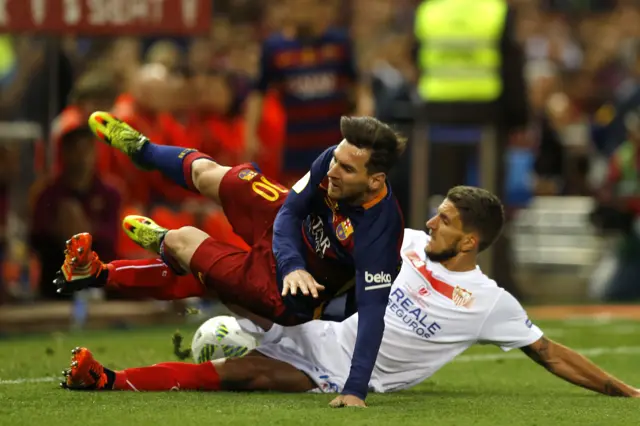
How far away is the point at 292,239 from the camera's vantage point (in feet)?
24.8

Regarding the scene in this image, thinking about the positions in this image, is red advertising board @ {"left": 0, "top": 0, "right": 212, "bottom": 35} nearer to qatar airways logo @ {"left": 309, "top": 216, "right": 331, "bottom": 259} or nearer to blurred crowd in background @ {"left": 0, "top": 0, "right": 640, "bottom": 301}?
blurred crowd in background @ {"left": 0, "top": 0, "right": 640, "bottom": 301}

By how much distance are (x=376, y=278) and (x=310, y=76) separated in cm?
556

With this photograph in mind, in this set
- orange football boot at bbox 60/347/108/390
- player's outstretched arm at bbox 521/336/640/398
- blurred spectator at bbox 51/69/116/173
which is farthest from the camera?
blurred spectator at bbox 51/69/116/173

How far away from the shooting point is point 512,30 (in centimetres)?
1410

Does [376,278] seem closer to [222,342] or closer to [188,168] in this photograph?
[222,342]

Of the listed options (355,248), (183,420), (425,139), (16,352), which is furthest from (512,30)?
(183,420)

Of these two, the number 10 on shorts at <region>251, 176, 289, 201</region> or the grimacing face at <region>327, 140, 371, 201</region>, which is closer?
the grimacing face at <region>327, 140, 371, 201</region>

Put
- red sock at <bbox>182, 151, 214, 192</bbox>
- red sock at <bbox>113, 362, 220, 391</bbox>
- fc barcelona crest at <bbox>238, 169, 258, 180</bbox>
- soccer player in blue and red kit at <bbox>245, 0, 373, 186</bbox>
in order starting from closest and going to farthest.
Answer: red sock at <bbox>113, 362, 220, 391</bbox>, fc barcelona crest at <bbox>238, 169, 258, 180</bbox>, red sock at <bbox>182, 151, 214, 192</bbox>, soccer player in blue and red kit at <bbox>245, 0, 373, 186</bbox>

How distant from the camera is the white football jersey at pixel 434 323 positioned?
7.96 meters

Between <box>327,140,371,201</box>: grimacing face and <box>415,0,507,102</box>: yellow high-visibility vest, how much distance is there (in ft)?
22.1

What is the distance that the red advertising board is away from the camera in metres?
11.7

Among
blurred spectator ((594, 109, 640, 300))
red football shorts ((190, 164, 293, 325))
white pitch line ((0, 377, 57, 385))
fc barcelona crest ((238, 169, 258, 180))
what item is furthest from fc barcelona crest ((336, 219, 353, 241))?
blurred spectator ((594, 109, 640, 300))

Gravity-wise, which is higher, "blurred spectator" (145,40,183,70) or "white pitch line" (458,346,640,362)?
"blurred spectator" (145,40,183,70)

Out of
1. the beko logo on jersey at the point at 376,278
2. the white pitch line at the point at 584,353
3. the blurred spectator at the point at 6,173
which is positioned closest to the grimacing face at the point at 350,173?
the beko logo on jersey at the point at 376,278
